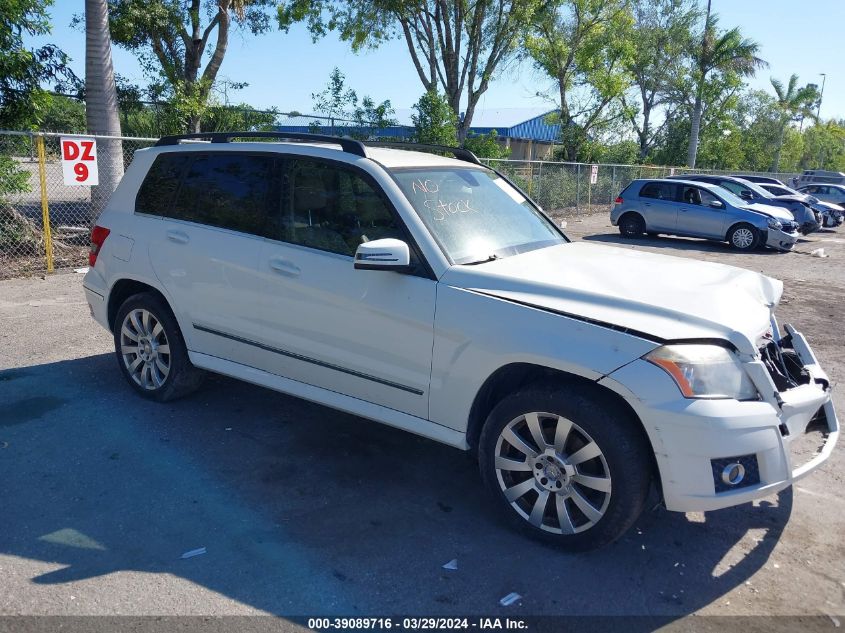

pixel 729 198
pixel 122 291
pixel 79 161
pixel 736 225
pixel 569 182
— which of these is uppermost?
pixel 569 182

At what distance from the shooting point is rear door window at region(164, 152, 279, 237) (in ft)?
15.0

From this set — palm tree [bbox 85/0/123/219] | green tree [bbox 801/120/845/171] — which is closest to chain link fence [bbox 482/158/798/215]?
palm tree [bbox 85/0/123/219]

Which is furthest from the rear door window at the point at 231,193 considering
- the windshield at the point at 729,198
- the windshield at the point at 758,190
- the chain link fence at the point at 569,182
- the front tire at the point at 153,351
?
the windshield at the point at 758,190

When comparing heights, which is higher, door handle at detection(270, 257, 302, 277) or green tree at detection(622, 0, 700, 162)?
green tree at detection(622, 0, 700, 162)

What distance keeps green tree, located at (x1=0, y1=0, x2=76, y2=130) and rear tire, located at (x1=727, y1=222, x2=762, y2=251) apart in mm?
14251

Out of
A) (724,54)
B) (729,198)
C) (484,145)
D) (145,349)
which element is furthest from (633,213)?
(724,54)

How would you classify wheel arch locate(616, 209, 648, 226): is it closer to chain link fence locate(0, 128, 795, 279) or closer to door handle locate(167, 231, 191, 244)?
chain link fence locate(0, 128, 795, 279)

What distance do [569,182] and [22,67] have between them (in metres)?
16.8

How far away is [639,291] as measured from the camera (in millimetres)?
3559

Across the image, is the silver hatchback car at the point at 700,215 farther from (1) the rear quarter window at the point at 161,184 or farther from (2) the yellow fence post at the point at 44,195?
(1) the rear quarter window at the point at 161,184

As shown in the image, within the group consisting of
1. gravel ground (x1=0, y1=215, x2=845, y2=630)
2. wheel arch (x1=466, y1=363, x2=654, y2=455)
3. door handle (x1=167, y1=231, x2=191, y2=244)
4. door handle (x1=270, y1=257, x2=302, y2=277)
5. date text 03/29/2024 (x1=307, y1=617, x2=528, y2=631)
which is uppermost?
door handle (x1=167, y1=231, x2=191, y2=244)

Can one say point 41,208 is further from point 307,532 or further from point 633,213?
point 633,213

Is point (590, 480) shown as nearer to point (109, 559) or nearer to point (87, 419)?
point (109, 559)

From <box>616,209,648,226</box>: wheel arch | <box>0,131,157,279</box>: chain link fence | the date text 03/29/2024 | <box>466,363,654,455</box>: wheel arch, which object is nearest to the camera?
the date text 03/29/2024
